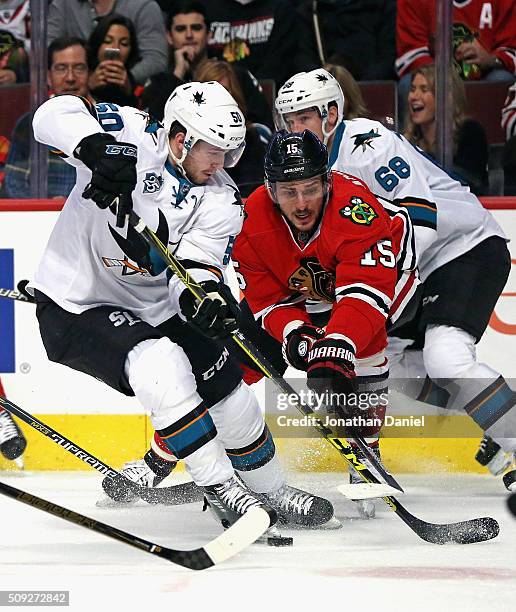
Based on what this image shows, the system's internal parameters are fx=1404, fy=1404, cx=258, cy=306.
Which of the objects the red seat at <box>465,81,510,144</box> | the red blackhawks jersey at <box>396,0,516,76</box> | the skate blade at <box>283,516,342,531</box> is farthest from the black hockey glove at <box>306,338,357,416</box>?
the red blackhawks jersey at <box>396,0,516,76</box>

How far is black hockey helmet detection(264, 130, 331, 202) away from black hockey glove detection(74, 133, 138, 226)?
443 mm

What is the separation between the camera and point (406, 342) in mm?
4430

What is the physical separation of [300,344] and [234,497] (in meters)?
0.61

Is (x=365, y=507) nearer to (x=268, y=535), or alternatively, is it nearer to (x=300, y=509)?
(x=300, y=509)

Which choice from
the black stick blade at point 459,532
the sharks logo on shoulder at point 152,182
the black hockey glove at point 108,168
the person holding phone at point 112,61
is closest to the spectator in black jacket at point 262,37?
the person holding phone at point 112,61

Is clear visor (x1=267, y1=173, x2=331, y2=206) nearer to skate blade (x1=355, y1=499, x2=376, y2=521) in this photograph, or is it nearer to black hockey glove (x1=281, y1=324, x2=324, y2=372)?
black hockey glove (x1=281, y1=324, x2=324, y2=372)

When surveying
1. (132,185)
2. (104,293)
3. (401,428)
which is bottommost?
(401,428)

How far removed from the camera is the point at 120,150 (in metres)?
3.40

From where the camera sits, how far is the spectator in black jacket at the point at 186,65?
4.84 metres

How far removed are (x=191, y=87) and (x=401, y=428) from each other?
5.24ft

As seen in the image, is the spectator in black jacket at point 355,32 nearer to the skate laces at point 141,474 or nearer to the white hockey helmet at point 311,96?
the white hockey helmet at point 311,96

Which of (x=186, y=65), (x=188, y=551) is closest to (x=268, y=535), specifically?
(x=188, y=551)

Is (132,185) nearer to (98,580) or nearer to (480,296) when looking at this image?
(98,580)

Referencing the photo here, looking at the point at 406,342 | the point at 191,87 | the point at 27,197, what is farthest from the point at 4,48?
the point at 406,342
